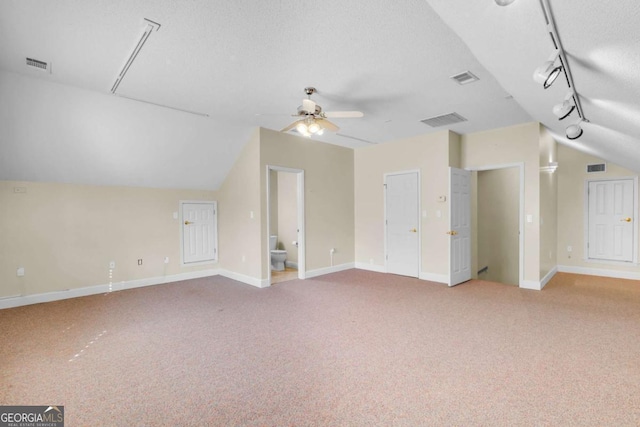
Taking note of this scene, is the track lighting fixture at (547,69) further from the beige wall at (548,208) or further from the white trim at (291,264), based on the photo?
the white trim at (291,264)

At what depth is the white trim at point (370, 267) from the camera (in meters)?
6.46

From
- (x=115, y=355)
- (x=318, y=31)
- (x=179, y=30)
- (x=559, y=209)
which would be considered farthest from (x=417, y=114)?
(x=115, y=355)

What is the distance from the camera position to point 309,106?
3.38 m

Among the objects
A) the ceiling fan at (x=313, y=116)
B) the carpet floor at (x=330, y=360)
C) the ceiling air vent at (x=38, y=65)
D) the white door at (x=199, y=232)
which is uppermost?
the ceiling air vent at (x=38, y=65)

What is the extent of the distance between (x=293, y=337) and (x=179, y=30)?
2994 mm

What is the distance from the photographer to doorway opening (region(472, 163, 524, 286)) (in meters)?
6.98

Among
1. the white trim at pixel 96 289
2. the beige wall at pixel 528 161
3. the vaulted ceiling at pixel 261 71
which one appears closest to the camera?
the vaulted ceiling at pixel 261 71

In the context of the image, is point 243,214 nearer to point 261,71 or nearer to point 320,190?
point 320,190

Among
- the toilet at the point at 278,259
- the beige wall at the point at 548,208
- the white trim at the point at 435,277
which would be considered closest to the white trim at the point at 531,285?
the beige wall at the point at 548,208

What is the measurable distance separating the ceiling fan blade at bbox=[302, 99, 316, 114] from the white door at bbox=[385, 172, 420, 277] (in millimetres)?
3187

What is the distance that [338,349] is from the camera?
290cm

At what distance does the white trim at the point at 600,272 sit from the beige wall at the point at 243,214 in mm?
6245

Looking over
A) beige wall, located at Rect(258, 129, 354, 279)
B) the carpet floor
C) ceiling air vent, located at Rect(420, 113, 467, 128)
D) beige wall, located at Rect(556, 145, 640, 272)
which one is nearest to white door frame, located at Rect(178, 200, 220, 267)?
the carpet floor

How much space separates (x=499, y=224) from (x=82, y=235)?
8.43 m
